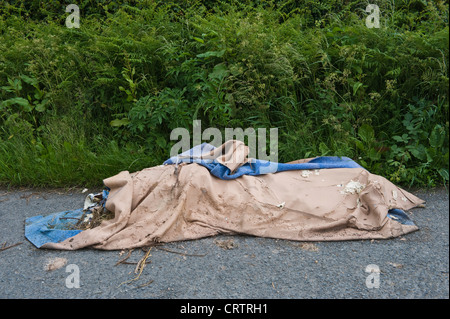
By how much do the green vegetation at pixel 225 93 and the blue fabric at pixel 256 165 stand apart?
36 centimetres

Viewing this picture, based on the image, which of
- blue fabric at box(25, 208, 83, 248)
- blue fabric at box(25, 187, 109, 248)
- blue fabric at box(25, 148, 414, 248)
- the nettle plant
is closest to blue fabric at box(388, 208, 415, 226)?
blue fabric at box(25, 148, 414, 248)

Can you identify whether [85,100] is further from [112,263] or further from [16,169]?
[112,263]

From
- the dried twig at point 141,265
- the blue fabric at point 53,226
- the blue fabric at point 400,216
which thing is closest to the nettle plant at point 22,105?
the blue fabric at point 53,226

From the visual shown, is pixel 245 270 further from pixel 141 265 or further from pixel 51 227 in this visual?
pixel 51 227

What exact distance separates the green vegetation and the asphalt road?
119cm

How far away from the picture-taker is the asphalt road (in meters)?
2.39

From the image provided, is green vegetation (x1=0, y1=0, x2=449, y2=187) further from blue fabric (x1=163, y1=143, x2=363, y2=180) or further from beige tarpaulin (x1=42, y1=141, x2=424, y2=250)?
beige tarpaulin (x1=42, y1=141, x2=424, y2=250)

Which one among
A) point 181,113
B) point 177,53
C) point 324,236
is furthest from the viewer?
point 177,53

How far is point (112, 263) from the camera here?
2.79 m

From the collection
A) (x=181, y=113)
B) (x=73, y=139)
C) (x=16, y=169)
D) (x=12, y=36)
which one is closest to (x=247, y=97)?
(x=181, y=113)

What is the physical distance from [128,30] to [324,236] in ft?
10.8

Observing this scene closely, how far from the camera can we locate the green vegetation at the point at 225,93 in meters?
4.04

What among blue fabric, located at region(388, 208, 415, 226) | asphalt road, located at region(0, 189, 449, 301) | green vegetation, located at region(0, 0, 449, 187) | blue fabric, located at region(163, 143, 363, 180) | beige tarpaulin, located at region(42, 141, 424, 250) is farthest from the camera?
green vegetation, located at region(0, 0, 449, 187)

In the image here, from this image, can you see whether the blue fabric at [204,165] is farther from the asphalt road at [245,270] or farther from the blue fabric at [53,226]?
the asphalt road at [245,270]
